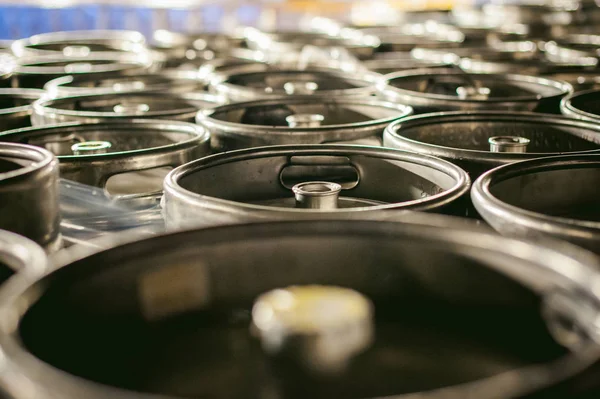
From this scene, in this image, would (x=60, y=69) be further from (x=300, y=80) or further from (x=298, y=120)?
(x=298, y=120)

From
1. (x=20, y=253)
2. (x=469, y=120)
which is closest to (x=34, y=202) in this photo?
(x=20, y=253)

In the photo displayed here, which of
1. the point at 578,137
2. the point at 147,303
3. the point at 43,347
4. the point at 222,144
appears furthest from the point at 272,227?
the point at 578,137

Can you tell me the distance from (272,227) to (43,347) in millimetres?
474

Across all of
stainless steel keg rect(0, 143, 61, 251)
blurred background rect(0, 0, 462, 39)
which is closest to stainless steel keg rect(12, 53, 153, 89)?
stainless steel keg rect(0, 143, 61, 251)

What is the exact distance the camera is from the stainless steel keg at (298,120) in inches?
99.7

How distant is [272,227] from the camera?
1.40m

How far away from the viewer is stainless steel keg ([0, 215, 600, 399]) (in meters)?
1.18

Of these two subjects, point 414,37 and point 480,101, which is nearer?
point 480,101

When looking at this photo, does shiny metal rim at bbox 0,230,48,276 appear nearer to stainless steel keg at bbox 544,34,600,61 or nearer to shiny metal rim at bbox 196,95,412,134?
shiny metal rim at bbox 196,95,412,134

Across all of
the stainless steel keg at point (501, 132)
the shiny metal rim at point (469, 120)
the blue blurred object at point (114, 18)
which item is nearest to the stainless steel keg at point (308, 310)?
the shiny metal rim at point (469, 120)

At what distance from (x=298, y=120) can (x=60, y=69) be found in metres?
2.32

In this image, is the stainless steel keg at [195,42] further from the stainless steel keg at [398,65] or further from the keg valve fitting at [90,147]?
the keg valve fitting at [90,147]

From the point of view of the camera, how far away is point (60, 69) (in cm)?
457

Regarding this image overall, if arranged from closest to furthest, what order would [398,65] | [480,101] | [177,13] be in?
1. [480,101]
2. [398,65]
3. [177,13]
